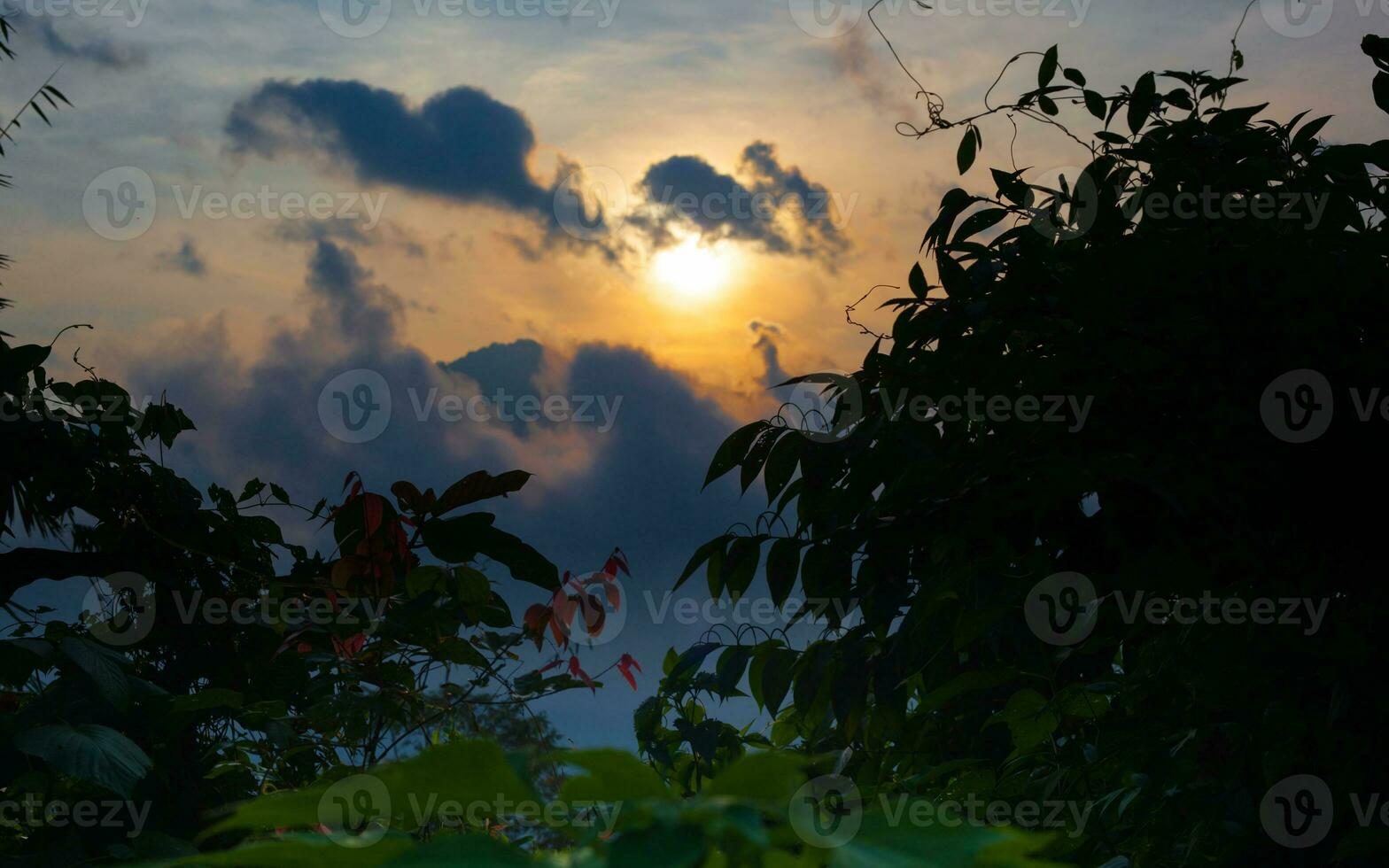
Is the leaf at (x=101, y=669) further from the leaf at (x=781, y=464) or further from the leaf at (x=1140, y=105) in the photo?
the leaf at (x=1140, y=105)

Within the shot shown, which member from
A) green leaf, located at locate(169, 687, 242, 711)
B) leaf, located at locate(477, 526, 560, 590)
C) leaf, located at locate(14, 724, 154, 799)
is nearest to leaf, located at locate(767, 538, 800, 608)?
leaf, located at locate(477, 526, 560, 590)

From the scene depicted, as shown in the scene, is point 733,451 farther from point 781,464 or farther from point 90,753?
point 90,753

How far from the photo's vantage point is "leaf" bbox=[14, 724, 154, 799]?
1141 mm

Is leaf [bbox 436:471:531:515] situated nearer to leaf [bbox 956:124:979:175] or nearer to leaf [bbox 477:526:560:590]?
leaf [bbox 477:526:560:590]

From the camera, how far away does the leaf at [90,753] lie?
114cm

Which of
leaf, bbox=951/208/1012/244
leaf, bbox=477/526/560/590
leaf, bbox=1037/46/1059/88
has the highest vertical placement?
leaf, bbox=1037/46/1059/88

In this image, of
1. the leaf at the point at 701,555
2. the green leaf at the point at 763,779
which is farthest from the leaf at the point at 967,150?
the green leaf at the point at 763,779

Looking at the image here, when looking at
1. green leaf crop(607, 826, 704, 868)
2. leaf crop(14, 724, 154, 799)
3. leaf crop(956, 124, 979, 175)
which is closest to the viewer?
green leaf crop(607, 826, 704, 868)

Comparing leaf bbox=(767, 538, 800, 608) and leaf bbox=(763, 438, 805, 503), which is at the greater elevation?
leaf bbox=(763, 438, 805, 503)

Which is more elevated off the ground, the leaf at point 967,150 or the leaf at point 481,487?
the leaf at point 967,150

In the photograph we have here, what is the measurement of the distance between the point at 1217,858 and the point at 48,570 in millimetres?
3127

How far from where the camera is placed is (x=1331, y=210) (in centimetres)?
176

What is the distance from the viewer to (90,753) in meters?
1.16

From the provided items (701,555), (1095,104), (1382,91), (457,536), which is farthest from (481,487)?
(1382,91)
